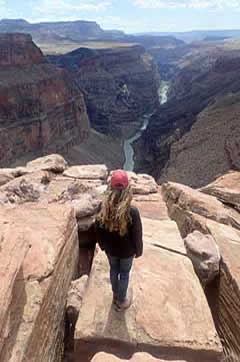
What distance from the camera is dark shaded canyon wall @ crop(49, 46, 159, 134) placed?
77562mm

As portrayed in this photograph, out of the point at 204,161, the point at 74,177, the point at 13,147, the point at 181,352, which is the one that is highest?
the point at 181,352

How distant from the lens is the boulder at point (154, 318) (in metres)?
4.54

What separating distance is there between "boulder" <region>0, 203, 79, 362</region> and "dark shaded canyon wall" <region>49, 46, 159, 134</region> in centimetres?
6508

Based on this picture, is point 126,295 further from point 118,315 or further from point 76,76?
point 76,76

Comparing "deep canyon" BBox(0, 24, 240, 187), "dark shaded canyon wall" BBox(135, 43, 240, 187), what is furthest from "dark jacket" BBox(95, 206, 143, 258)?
"deep canyon" BBox(0, 24, 240, 187)

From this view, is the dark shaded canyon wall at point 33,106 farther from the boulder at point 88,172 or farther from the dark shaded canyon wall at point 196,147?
the boulder at point 88,172

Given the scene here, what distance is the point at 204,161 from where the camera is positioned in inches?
1249

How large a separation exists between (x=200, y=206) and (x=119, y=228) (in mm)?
4491

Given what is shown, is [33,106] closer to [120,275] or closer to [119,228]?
[120,275]

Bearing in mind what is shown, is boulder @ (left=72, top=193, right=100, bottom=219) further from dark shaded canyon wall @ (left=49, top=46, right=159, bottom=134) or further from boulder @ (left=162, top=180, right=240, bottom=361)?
dark shaded canyon wall @ (left=49, top=46, right=159, bottom=134)

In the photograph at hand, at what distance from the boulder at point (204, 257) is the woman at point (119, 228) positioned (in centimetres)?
174

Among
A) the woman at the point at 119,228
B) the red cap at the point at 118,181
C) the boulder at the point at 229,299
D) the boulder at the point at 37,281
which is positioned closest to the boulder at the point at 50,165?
the boulder at the point at 37,281

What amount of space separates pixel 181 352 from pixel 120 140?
6587 centimetres

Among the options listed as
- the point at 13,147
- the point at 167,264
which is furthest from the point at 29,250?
the point at 13,147
